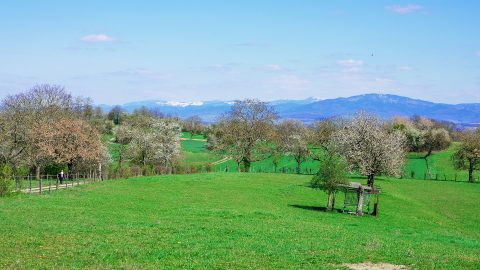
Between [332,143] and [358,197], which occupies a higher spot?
[332,143]

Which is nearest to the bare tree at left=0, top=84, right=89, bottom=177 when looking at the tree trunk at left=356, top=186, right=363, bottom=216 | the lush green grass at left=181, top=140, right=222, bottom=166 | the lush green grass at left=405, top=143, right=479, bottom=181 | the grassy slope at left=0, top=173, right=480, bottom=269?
the grassy slope at left=0, top=173, right=480, bottom=269

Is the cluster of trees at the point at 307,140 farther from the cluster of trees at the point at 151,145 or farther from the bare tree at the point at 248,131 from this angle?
the cluster of trees at the point at 151,145

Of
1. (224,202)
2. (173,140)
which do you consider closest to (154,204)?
(224,202)

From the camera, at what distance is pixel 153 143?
102312 millimetres

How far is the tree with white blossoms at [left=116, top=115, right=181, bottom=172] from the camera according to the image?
101m

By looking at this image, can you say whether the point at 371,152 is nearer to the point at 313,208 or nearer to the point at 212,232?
the point at 313,208

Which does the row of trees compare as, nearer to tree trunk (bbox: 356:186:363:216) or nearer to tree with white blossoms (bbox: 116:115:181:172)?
tree with white blossoms (bbox: 116:115:181:172)

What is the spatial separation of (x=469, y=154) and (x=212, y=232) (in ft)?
300

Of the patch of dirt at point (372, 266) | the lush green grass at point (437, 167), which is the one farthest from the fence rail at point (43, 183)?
the lush green grass at point (437, 167)

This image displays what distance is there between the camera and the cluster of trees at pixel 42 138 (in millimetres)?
73500

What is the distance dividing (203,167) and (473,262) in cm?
7587

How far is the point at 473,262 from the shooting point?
19.8m

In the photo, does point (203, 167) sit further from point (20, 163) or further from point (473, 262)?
point (473, 262)

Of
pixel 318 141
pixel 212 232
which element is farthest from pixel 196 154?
pixel 212 232
